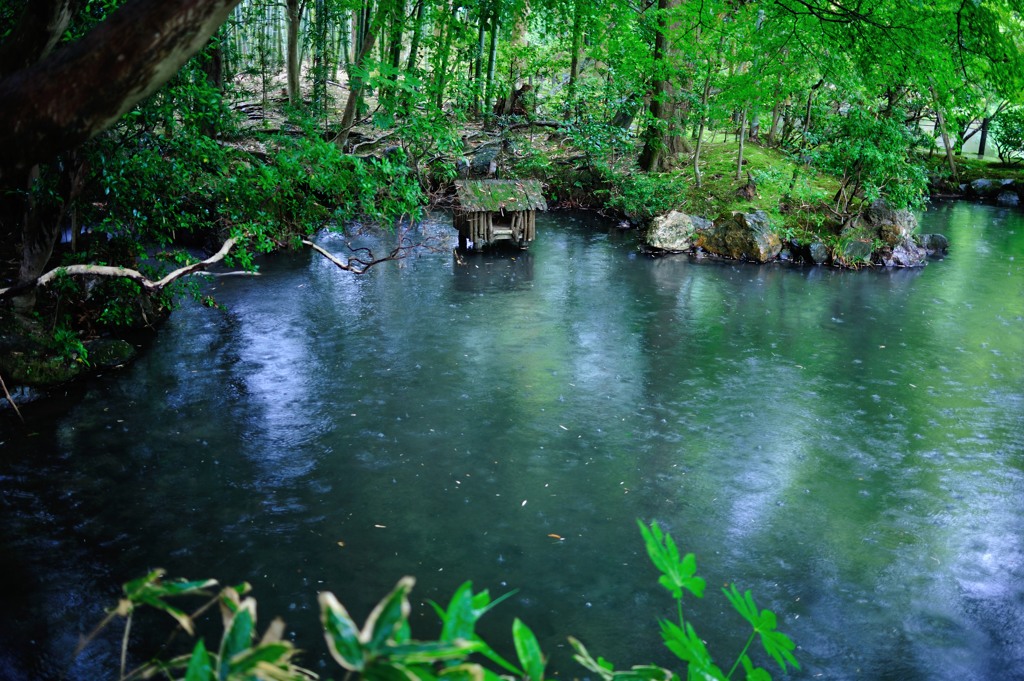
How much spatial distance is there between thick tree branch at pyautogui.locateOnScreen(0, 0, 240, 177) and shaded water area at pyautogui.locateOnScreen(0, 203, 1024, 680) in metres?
3.02

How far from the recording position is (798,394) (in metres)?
8.18

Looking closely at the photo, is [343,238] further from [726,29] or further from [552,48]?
[552,48]

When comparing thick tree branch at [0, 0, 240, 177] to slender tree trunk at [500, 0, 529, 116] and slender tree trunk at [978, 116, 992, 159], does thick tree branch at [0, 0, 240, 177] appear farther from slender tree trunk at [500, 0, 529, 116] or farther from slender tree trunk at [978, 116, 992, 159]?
slender tree trunk at [978, 116, 992, 159]

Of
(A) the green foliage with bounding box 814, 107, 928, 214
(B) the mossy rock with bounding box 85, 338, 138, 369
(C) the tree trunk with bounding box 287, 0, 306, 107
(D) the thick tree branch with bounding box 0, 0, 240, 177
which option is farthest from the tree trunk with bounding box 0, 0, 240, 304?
(C) the tree trunk with bounding box 287, 0, 306, 107

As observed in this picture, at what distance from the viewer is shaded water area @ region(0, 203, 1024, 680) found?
471 centimetres

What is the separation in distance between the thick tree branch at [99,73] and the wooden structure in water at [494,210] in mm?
11556

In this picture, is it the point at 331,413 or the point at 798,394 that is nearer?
the point at 331,413

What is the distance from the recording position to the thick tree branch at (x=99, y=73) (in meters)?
2.30

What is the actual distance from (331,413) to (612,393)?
275 cm

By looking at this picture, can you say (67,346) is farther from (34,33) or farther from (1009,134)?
(1009,134)

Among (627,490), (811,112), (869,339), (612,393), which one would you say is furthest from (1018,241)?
(627,490)

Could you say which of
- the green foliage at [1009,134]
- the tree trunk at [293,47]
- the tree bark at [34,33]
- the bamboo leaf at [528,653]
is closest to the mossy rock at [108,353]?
the tree bark at [34,33]

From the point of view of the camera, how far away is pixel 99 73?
7.57ft

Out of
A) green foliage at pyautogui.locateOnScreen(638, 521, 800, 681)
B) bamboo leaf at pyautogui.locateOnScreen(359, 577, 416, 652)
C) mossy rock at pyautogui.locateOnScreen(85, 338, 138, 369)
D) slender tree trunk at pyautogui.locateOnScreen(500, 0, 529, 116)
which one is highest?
slender tree trunk at pyautogui.locateOnScreen(500, 0, 529, 116)
